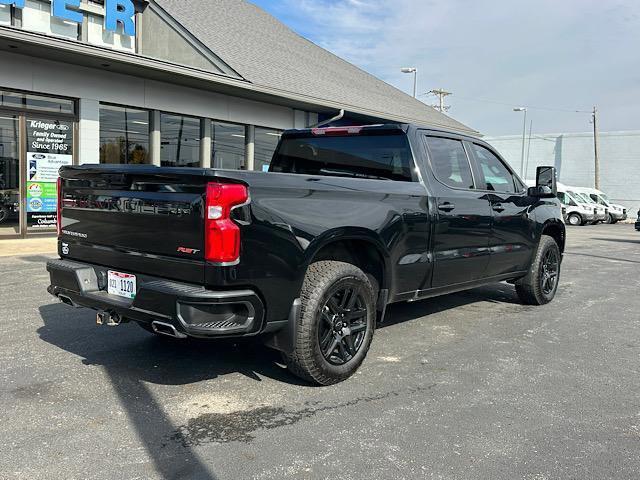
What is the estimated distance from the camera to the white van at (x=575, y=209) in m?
28.8

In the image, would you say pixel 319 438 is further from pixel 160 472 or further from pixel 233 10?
pixel 233 10

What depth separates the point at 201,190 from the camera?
11.0 ft

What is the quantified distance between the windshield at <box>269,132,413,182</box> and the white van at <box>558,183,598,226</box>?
26.1 meters

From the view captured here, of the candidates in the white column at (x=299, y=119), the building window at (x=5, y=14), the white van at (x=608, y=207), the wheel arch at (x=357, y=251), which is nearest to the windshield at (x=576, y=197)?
the white van at (x=608, y=207)

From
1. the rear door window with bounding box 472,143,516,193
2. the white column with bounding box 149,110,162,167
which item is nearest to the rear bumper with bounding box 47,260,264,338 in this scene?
the rear door window with bounding box 472,143,516,193

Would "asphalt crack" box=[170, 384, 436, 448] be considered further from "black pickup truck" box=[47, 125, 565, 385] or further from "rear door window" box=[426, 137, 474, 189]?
"rear door window" box=[426, 137, 474, 189]

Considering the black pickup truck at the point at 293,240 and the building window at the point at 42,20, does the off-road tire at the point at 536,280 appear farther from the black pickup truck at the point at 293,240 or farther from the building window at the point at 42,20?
the building window at the point at 42,20

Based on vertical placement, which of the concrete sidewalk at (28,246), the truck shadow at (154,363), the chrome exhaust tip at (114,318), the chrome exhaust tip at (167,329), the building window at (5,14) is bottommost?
the truck shadow at (154,363)

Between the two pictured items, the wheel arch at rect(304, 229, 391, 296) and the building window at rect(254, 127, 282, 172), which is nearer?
the wheel arch at rect(304, 229, 391, 296)

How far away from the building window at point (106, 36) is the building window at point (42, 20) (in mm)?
543

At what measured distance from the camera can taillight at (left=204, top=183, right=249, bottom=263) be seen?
3.30 metres

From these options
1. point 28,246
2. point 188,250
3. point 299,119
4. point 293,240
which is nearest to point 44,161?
point 28,246

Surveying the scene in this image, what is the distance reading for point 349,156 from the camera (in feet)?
17.5

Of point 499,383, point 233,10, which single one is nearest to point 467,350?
point 499,383
